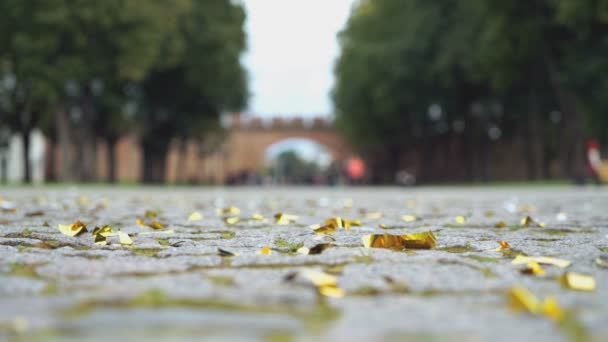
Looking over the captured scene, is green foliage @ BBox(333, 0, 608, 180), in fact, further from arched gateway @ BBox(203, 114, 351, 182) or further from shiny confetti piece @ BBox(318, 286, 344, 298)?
arched gateway @ BBox(203, 114, 351, 182)

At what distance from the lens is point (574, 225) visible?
Result: 587 centimetres

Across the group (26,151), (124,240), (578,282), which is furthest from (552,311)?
(26,151)

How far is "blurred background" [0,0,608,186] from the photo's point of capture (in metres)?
23.0

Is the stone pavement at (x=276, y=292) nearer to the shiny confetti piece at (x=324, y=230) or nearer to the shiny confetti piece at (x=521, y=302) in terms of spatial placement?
the shiny confetti piece at (x=521, y=302)

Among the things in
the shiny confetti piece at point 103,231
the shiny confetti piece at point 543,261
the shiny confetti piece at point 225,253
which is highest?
the shiny confetti piece at point 103,231

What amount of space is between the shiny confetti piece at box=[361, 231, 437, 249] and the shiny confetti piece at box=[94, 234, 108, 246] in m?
1.43

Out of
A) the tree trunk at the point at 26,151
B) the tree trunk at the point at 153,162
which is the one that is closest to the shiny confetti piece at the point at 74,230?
the tree trunk at the point at 26,151

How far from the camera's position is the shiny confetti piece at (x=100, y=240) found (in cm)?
396

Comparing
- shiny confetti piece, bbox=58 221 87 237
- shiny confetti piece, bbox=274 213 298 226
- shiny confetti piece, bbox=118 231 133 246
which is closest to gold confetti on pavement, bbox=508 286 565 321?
shiny confetti piece, bbox=118 231 133 246

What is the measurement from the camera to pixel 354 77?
34.8 meters

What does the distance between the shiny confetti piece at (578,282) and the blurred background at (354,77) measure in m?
17.1

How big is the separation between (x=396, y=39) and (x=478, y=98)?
16.2 ft

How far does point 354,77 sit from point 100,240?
31365 mm

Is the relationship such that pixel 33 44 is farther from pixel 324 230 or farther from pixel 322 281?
pixel 322 281
